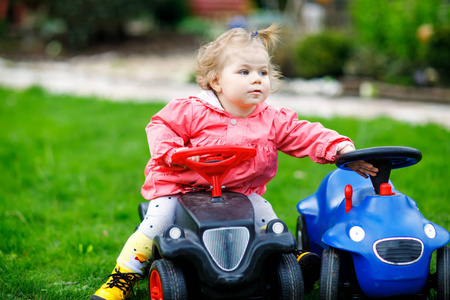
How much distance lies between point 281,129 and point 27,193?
2.47 metres

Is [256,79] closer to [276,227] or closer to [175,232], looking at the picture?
[276,227]

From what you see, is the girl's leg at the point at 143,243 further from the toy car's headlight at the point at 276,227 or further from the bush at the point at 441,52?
the bush at the point at 441,52

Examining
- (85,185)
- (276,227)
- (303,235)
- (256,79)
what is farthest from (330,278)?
(85,185)

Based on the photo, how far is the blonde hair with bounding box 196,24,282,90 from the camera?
277 cm

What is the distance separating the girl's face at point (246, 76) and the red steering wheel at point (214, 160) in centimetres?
31

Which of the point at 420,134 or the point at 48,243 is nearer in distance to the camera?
the point at 48,243

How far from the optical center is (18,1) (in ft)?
54.1

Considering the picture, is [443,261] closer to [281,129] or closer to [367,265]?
[367,265]

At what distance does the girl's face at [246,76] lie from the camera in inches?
106

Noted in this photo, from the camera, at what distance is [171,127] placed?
279 cm

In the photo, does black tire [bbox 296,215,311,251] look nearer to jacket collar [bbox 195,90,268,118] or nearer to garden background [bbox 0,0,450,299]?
garden background [bbox 0,0,450,299]

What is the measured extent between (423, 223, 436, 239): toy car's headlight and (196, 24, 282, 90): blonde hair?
A: 41.9 inches

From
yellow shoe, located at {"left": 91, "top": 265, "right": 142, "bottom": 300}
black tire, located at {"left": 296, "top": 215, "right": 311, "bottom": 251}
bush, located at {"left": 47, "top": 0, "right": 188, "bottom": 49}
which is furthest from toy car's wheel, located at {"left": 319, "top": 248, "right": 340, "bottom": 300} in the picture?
bush, located at {"left": 47, "top": 0, "right": 188, "bottom": 49}

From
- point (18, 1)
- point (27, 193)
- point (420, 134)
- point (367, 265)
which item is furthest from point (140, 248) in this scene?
point (18, 1)
